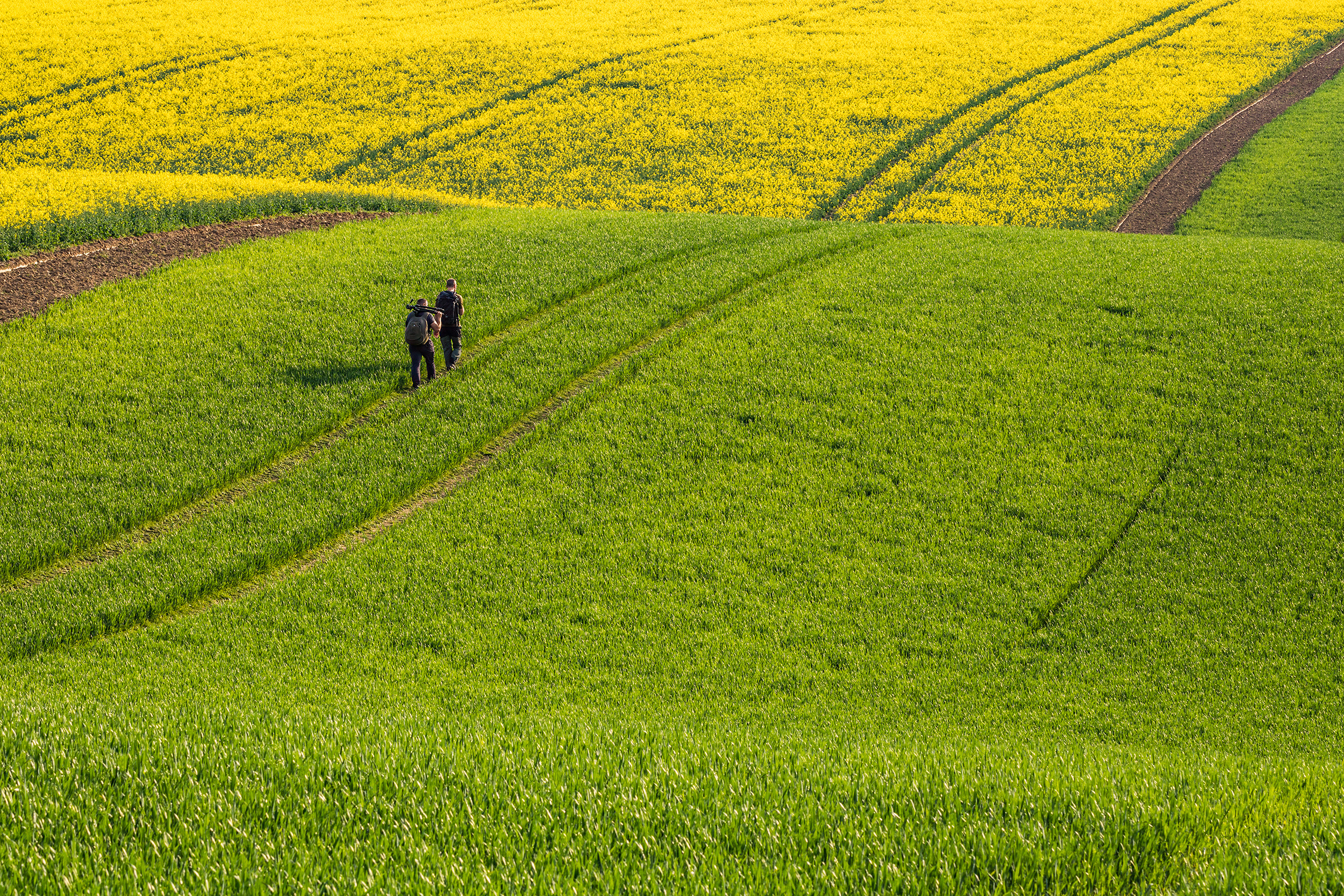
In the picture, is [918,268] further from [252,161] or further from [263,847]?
[252,161]

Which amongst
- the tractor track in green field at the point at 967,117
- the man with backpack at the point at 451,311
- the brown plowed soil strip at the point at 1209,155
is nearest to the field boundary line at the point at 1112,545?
the man with backpack at the point at 451,311

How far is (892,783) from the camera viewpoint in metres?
8.95

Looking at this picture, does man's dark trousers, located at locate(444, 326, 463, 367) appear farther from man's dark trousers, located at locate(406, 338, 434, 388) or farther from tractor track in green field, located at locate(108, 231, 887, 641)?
tractor track in green field, located at locate(108, 231, 887, 641)

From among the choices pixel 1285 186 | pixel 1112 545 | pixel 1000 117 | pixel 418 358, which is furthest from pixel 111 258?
pixel 1285 186

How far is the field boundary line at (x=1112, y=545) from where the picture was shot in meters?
15.6

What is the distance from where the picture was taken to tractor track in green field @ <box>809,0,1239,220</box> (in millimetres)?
43750

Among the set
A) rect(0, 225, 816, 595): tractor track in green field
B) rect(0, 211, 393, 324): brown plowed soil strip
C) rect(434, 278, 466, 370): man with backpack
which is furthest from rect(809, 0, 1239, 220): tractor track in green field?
rect(434, 278, 466, 370): man with backpack

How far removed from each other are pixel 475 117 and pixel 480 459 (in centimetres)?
4155

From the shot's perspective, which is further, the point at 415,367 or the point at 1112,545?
the point at 415,367

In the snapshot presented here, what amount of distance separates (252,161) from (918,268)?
37.3 m

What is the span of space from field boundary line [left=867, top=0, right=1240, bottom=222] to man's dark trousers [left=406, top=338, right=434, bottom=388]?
83.0 feet

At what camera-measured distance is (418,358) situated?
2275 cm

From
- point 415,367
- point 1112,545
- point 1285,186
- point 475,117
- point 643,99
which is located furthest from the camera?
point 643,99

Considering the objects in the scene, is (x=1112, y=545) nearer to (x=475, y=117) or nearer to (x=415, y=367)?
(x=415, y=367)
